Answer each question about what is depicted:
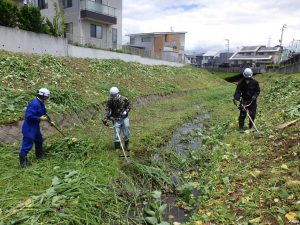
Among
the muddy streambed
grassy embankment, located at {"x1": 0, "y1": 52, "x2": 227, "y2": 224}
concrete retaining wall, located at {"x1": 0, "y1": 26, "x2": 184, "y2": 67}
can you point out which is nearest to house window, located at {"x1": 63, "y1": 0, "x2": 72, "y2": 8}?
concrete retaining wall, located at {"x1": 0, "y1": 26, "x2": 184, "y2": 67}

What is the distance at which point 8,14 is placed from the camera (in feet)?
58.3

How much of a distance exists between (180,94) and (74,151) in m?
16.8

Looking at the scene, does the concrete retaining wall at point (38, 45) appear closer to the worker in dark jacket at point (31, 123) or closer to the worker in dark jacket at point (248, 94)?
the worker in dark jacket at point (31, 123)

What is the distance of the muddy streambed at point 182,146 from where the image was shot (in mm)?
5918

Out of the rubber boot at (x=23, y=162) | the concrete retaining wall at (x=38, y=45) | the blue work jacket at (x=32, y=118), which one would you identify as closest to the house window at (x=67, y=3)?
the concrete retaining wall at (x=38, y=45)

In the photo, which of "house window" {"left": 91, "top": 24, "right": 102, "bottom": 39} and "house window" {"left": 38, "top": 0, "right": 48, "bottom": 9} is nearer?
"house window" {"left": 38, "top": 0, "right": 48, "bottom": 9}

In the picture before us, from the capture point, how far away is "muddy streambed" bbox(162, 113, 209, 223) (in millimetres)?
5918

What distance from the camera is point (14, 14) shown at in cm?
1827

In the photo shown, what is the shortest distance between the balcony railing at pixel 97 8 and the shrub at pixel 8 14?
1158 cm

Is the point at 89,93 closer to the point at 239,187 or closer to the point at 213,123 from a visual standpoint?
the point at 213,123

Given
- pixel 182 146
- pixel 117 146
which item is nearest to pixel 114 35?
pixel 182 146

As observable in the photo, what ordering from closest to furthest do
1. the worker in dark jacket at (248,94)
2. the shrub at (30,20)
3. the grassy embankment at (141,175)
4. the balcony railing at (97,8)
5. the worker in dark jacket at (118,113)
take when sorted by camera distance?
the grassy embankment at (141,175) < the worker in dark jacket at (118,113) < the worker in dark jacket at (248,94) < the shrub at (30,20) < the balcony railing at (97,8)

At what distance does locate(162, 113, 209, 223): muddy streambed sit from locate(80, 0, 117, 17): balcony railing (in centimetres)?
1820

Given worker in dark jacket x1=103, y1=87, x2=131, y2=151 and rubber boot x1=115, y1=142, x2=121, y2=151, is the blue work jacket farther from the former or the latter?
rubber boot x1=115, y1=142, x2=121, y2=151
